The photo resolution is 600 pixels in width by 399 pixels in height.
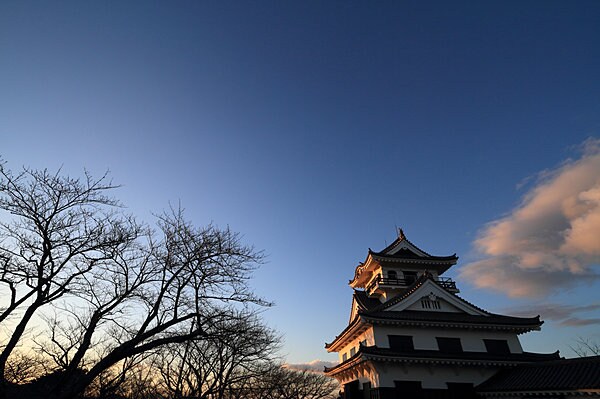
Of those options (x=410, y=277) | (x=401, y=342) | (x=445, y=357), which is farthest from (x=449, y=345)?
(x=410, y=277)

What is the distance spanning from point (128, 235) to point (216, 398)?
1272cm

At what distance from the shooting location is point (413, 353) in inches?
693

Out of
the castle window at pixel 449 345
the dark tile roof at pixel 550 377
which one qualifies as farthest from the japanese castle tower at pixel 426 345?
the dark tile roof at pixel 550 377

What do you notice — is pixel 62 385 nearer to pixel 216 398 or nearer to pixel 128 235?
pixel 128 235

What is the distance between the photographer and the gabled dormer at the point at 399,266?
24281mm

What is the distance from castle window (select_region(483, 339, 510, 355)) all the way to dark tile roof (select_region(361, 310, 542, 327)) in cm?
128

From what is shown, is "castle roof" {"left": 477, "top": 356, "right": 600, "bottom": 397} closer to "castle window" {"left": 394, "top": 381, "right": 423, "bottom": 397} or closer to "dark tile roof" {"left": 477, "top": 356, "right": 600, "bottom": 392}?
"dark tile roof" {"left": 477, "top": 356, "right": 600, "bottom": 392}

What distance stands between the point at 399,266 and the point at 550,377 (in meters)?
11.6

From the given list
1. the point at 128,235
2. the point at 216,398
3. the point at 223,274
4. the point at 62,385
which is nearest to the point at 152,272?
the point at 128,235

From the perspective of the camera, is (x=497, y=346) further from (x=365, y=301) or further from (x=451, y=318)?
(x=365, y=301)

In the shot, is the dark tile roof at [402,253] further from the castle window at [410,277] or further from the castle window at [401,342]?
the castle window at [401,342]

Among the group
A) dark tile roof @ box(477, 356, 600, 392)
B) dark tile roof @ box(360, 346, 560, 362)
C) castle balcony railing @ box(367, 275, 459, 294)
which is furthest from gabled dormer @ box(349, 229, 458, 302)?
dark tile roof @ box(477, 356, 600, 392)

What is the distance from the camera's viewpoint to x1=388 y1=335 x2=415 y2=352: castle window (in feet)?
61.1

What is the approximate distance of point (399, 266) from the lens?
25469 millimetres
